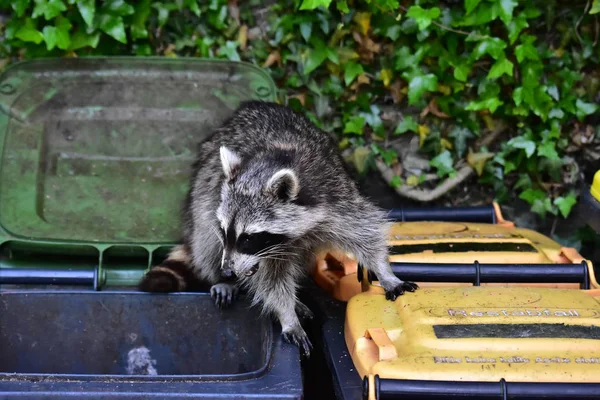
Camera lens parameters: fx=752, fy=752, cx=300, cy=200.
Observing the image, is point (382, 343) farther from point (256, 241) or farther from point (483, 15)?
point (483, 15)

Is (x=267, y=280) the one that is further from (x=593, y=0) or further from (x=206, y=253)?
(x=593, y=0)

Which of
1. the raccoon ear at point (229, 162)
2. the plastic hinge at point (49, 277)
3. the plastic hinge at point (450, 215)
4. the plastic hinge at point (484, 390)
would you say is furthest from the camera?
the plastic hinge at point (450, 215)

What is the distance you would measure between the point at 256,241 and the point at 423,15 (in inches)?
53.7

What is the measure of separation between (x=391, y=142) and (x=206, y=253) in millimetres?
1187

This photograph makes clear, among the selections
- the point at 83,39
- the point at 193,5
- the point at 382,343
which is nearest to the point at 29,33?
the point at 83,39

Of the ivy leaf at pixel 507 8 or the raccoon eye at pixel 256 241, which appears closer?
the raccoon eye at pixel 256 241

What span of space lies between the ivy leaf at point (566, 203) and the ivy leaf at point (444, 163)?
486 mm

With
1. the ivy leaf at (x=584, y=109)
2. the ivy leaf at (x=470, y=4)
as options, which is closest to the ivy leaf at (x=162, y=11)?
the ivy leaf at (x=470, y=4)

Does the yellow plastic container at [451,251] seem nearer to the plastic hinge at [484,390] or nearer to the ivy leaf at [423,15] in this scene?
the plastic hinge at [484,390]

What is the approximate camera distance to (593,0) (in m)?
3.07

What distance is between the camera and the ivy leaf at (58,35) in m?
3.09

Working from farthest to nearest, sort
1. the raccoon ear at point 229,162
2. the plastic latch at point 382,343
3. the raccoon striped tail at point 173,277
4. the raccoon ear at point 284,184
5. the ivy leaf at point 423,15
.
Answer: the ivy leaf at point 423,15 < the raccoon striped tail at point 173,277 < the raccoon ear at point 229,162 < the raccoon ear at point 284,184 < the plastic latch at point 382,343

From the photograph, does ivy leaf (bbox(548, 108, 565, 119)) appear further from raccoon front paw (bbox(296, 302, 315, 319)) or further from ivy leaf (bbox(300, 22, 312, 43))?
raccoon front paw (bbox(296, 302, 315, 319))

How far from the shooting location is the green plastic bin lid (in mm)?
2891
